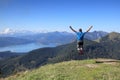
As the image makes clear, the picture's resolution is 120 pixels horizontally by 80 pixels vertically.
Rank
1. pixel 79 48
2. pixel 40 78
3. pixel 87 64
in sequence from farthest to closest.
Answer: pixel 79 48
pixel 87 64
pixel 40 78

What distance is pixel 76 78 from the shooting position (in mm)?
20188

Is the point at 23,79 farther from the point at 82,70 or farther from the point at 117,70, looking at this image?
the point at 117,70

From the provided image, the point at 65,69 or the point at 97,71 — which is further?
the point at 65,69

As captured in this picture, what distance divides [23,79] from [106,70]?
26.1ft

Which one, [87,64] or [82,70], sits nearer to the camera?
[82,70]

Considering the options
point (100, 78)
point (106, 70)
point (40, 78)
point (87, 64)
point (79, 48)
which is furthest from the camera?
point (79, 48)

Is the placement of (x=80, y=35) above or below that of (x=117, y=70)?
above

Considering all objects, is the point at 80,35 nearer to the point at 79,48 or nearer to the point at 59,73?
the point at 79,48

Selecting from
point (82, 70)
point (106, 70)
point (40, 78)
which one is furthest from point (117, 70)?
point (40, 78)

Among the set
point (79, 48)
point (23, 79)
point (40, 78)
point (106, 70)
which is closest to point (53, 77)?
point (40, 78)

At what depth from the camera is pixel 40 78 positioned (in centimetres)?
2155

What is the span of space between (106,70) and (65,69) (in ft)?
13.7

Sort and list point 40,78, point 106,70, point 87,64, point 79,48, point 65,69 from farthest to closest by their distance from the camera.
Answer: point 79,48 → point 87,64 → point 65,69 → point 106,70 → point 40,78

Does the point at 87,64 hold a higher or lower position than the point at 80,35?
lower
